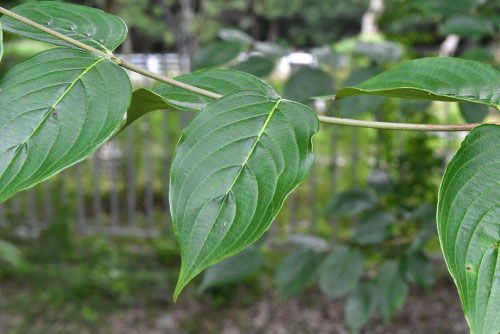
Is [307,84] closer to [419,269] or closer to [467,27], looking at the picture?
[467,27]

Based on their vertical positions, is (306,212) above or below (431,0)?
below

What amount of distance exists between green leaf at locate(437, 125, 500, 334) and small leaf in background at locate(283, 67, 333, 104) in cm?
96

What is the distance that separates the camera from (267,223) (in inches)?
17.4

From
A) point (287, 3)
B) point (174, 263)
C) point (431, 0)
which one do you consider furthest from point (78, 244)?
point (287, 3)

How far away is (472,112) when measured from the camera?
1271 millimetres

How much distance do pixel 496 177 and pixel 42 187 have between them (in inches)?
200

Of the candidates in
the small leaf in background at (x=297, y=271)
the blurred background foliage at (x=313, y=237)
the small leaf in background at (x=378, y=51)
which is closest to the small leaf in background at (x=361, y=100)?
the blurred background foliage at (x=313, y=237)

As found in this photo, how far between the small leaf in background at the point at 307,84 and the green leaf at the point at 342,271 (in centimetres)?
49

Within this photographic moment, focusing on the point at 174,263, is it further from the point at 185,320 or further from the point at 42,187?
→ the point at 42,187

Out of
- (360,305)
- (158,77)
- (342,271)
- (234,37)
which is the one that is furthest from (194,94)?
(360,305)

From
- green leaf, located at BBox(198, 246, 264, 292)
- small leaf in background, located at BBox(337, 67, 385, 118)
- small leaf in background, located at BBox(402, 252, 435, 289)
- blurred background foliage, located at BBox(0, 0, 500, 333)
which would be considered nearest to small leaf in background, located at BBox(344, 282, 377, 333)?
blurred background foliage, located at BBox(0, 0, 500, 333)

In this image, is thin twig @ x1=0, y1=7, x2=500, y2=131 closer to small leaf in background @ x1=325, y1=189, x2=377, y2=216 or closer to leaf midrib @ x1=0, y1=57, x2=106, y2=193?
A: leaf midrib @ x1=0, y1=57, x2=106, y2=193

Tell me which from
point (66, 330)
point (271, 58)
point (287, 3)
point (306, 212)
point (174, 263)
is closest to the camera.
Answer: point (271, 58)

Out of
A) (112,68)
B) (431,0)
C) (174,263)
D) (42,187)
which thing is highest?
(431,0)
